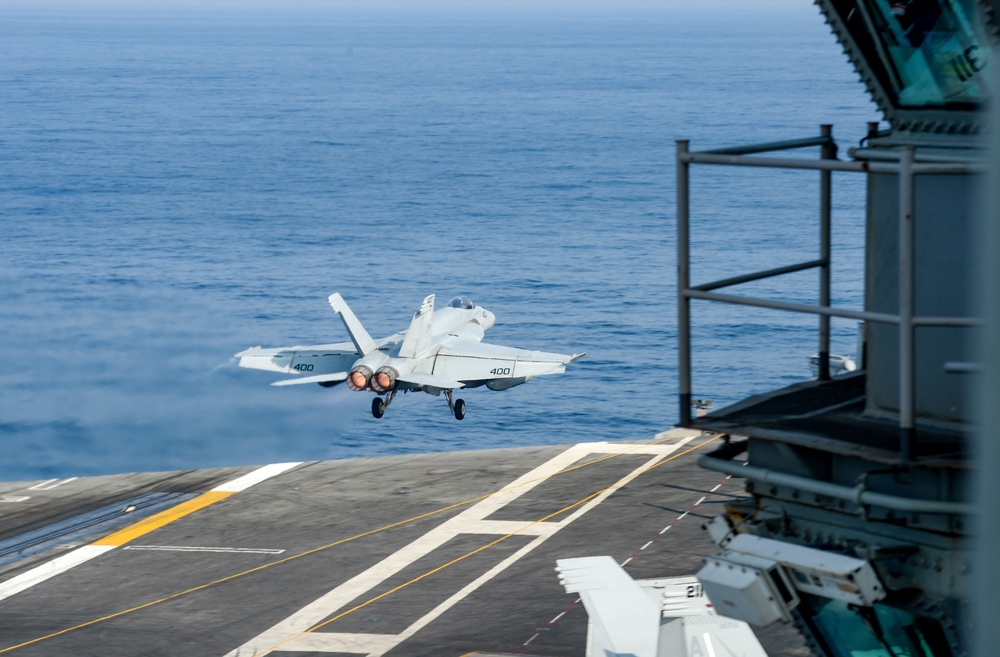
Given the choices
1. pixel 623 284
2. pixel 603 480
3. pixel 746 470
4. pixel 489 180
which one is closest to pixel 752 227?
pixel 623 284

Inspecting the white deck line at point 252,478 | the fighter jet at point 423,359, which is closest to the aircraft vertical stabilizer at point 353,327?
the fighter jet at point 423,359

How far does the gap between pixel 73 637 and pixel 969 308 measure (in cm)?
3201

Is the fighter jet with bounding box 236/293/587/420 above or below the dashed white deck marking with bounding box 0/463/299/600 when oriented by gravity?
above

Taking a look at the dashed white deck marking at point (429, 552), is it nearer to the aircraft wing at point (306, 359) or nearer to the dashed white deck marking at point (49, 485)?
the dashed white deck marking at point (49, 485)

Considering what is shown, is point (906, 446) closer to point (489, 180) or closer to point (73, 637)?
point (73, 637)

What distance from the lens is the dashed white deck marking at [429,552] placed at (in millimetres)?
36000

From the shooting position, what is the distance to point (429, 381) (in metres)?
71.8

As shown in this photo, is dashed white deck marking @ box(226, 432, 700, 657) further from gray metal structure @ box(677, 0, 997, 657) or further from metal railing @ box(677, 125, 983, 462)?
gray metal structure @ box(677, 0, 997, 657)

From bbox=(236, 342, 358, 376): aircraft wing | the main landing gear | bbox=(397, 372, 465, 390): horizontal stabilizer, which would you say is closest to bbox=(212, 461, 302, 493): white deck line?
bbox=(397, 372, 465, 390): horizontal stabilizer

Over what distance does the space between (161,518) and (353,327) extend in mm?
23145

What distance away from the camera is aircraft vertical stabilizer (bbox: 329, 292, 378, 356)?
69.9 metres

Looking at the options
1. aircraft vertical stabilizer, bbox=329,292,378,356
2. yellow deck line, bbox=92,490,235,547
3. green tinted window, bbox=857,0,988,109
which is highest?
green tinted window, bbox=857,0,988,109

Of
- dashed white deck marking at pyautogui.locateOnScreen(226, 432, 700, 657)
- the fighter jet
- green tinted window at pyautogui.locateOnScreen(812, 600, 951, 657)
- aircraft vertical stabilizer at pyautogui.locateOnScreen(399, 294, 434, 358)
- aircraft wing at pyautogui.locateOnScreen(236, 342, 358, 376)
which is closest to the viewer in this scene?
green tinted window at pyautogui.locateOnScreen(812, 600, 951, 657)

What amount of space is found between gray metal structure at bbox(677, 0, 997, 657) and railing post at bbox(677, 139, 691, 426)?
0.7 inches
